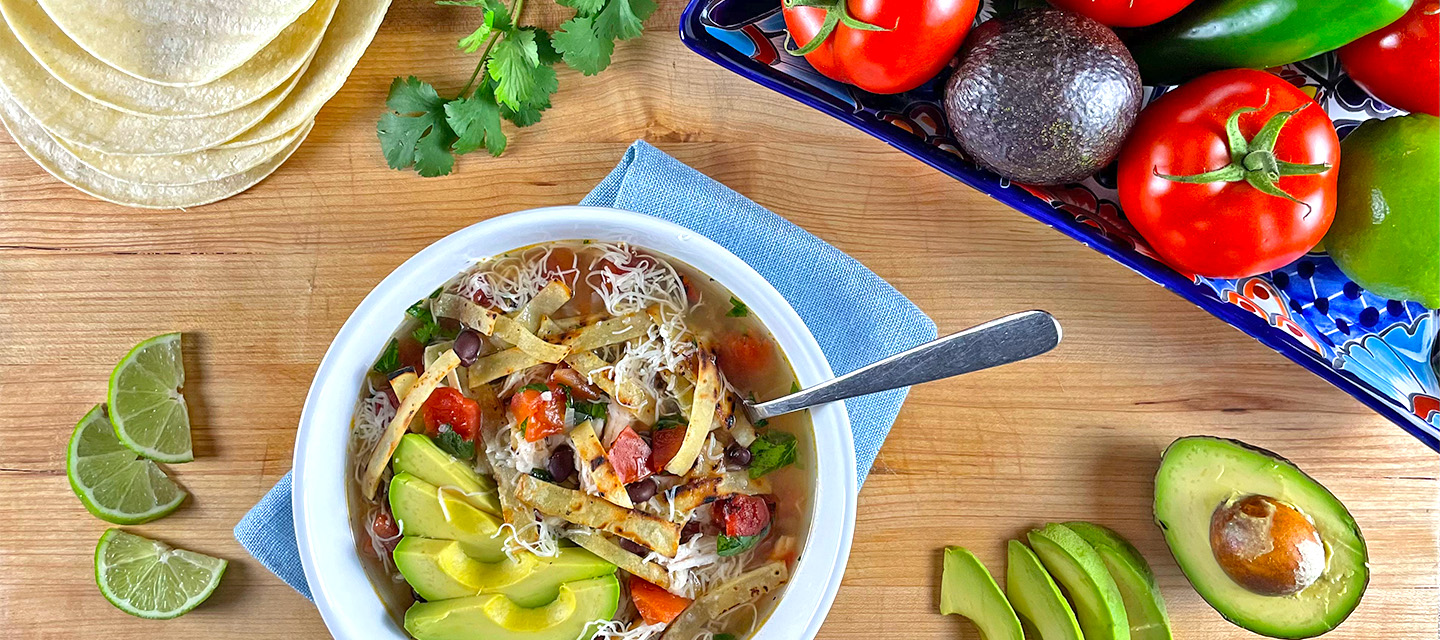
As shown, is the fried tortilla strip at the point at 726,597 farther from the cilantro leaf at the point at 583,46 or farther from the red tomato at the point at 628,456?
the cilantro leaf at the point at 583,46

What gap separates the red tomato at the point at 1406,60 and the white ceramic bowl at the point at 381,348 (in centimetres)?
129

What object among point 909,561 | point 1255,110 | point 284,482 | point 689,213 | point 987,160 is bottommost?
point 909,561

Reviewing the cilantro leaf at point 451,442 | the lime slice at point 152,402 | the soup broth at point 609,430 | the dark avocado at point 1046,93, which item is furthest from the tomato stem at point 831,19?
the lime slice at point 152,402

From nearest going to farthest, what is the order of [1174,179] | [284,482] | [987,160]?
[1174,179]
[987,160]
[284,482]

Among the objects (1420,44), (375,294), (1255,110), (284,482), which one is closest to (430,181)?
(375,294)

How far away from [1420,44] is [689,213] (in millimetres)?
1486

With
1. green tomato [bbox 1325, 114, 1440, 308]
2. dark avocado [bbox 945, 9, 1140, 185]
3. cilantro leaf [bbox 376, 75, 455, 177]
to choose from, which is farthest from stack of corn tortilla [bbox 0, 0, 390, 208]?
green tomato [bbox 1325, 114, 1440, 308]

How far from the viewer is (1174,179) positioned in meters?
1.61

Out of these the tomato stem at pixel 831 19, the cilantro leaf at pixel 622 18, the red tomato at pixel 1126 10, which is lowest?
the cilantro leaf at pixel 622 18

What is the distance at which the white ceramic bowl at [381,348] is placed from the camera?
5.57ft

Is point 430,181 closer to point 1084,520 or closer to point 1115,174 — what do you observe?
point 1115,174

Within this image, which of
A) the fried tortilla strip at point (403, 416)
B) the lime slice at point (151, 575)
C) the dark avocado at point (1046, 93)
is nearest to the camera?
the dark avocado at point (1046, 93)

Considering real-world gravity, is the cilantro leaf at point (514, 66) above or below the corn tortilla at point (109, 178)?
above

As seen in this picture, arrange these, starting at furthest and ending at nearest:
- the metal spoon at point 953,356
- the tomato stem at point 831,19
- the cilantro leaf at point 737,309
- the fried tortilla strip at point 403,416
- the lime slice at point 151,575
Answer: the lime slice at point 151,575
the cilantro leaf at point 737,309
the fried tortilla strip at point 403,416
the tomato stem at point 831,19
the metal spoon at point 953,356
